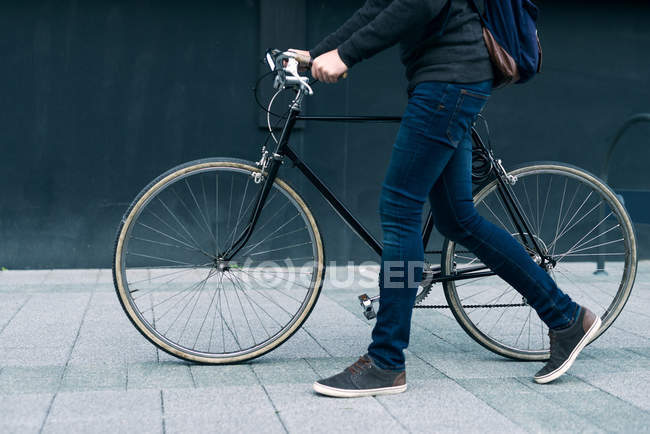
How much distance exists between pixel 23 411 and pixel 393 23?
1.84 m

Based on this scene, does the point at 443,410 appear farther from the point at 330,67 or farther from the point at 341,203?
the point at 330,67

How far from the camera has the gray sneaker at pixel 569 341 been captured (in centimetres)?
349

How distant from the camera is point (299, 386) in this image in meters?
3.39

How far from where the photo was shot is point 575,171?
3818 millimetres

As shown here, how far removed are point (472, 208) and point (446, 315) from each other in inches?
64.1

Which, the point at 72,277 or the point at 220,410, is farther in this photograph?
the point at 72,277

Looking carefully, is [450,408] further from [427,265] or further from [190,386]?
[190,386]

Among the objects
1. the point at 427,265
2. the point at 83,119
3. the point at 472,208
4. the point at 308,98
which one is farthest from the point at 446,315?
the point at 83,119

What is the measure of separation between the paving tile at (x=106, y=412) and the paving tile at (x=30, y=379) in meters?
0.15

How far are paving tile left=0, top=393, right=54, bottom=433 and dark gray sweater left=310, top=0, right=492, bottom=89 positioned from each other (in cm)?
162

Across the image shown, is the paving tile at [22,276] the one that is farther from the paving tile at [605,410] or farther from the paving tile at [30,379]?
the paving tile at [605,410]

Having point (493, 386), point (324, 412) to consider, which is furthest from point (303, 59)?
point (493, 386)

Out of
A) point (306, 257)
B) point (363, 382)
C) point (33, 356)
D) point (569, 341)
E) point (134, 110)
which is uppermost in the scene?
point (134, 110)

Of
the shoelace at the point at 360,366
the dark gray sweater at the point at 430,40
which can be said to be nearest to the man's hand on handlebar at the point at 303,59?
the dark gray sweater at the point at 430,40
